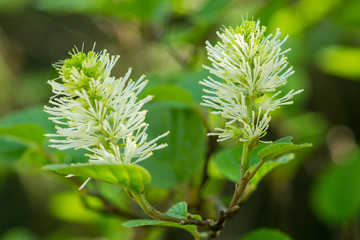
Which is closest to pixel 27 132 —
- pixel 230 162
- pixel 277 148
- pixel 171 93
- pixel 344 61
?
pixel 171 93

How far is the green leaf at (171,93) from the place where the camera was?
2.93ft

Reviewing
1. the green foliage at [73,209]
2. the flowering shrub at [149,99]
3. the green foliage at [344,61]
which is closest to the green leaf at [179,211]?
the flowering shrub at [149,99]

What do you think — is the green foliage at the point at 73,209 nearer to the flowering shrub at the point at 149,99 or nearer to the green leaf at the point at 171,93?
the green leaf at the point at 171,93

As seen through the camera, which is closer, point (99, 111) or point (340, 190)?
point (99, 111)

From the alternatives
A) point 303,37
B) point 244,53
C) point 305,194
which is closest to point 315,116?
point 303,37

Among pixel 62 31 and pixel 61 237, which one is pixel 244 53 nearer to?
pixel 61 237

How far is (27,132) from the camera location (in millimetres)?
895

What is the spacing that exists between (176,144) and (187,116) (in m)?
0.07

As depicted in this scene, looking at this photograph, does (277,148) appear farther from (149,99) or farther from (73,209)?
(73,209)

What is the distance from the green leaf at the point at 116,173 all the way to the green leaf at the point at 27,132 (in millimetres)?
307

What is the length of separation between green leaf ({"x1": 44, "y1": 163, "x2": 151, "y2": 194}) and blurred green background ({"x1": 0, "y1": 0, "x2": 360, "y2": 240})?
0.26m

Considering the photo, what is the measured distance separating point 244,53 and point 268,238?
305 millimetres

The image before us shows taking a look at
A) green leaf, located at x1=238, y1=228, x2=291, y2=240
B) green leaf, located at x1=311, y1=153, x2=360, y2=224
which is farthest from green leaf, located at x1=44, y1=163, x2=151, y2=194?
green leaf, located at x1=311, y1=153, x2=360, y2=224

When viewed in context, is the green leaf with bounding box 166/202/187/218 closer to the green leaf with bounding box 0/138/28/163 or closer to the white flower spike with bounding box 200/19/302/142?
the white flower spike with bounding box 200/19/302/142
